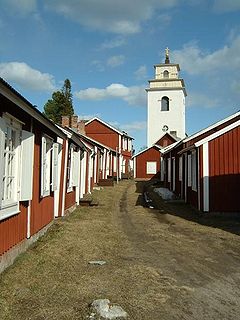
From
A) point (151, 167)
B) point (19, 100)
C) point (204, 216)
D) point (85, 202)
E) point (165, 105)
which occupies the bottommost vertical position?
point (204, 216)

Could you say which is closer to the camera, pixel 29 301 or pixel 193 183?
pixel 29 301

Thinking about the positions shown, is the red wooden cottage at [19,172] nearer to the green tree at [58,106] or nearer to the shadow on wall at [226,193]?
the shadow on wall at [226,193]

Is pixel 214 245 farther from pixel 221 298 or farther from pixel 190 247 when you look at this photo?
pixel 221 298

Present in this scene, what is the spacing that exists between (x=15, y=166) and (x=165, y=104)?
2042 inches

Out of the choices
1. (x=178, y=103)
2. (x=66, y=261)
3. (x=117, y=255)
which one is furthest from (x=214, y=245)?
(x=178, y=103)

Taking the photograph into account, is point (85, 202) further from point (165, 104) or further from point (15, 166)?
point (165, 104)

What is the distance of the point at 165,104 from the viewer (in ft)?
190

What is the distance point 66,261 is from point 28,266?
2.79ft

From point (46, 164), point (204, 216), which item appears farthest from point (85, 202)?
point (46, 164)

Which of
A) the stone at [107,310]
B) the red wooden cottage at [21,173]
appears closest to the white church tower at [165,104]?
the red wooden cottage at [21,173]

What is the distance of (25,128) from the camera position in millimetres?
7930

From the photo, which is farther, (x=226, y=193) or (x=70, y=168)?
(x=70, y=168)

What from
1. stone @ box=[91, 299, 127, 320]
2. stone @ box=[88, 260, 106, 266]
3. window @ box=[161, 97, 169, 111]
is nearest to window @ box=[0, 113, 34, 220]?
stone @ box=[88, 260, 106, 266]

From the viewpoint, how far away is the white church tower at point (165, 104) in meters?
56.1
